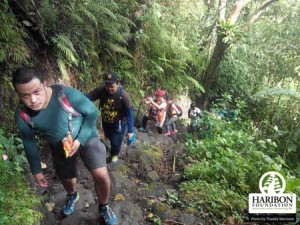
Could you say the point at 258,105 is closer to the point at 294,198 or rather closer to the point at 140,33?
the point at 140,33

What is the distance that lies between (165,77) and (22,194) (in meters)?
7.50

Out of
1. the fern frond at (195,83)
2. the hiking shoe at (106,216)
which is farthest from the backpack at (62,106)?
the fern frond at (195,83)

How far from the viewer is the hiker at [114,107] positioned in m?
4.70

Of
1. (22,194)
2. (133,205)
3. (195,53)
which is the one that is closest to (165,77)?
(195,53)

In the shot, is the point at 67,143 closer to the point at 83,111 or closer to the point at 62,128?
the point at 62,128

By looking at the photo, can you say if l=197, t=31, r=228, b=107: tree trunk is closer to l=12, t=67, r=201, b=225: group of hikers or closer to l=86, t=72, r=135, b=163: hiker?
l=86, t=72, r=135, b=163: hiker

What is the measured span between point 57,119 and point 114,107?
6.32 feet

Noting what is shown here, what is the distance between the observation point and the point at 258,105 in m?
11.9

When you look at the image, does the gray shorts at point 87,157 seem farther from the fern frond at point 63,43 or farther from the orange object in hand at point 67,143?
the fern frond at point 63,43

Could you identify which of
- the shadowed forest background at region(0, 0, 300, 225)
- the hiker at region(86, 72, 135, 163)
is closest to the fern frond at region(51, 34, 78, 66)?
the shadowed forest background at region(0, 0, 300, 225)

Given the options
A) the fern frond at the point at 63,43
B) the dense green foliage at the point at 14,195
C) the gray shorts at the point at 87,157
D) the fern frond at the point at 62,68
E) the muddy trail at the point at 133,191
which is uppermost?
the fern frond at the point at 63,43

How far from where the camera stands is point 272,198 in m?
4.32

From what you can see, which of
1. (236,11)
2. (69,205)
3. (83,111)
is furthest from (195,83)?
(83,111)

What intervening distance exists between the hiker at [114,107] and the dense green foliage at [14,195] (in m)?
1.39
